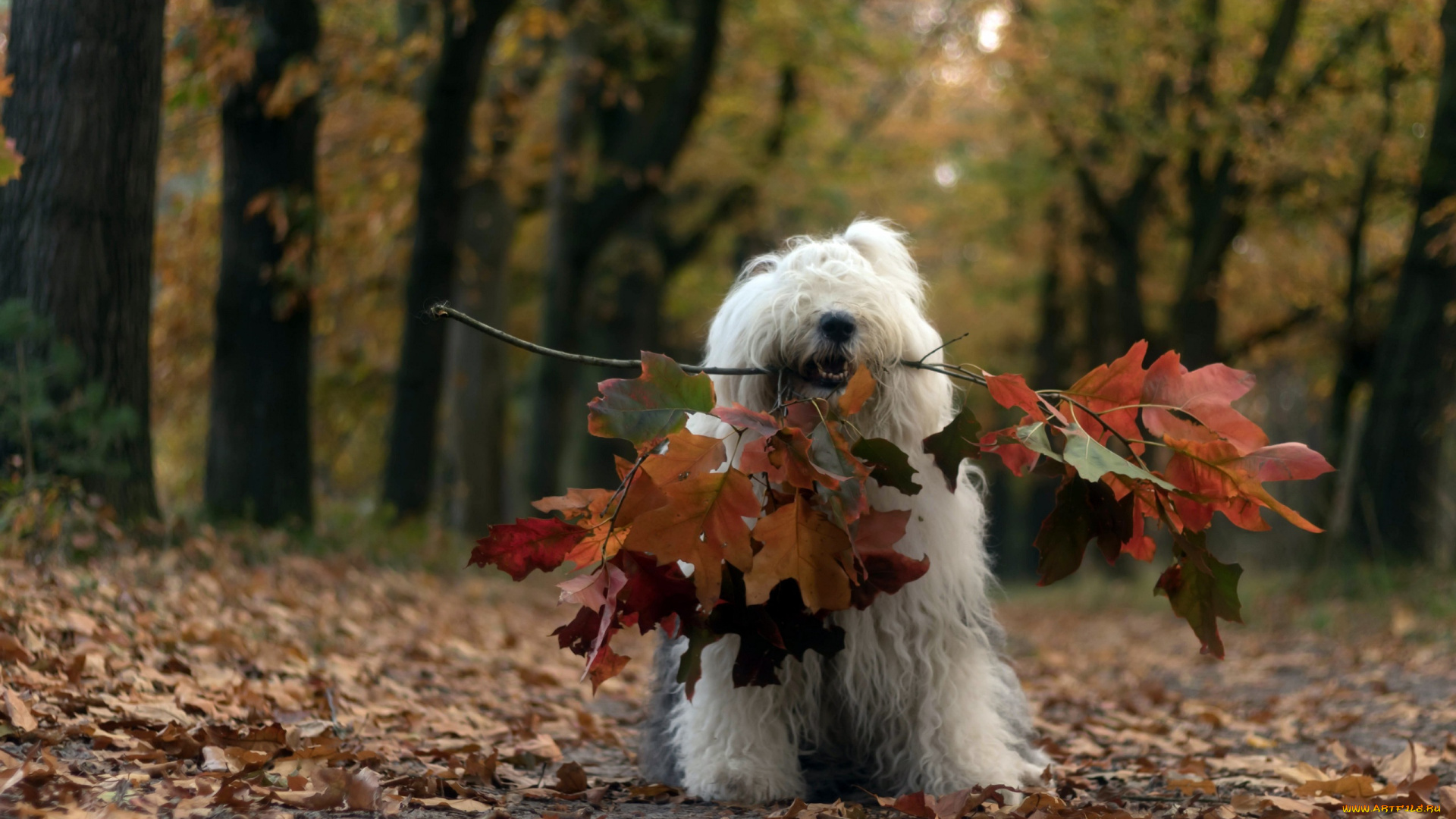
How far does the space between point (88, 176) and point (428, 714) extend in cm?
323

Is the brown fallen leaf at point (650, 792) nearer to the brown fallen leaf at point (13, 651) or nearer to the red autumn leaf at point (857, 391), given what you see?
the red autumn leaf at point (857, 391)

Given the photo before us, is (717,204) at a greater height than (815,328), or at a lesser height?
greater

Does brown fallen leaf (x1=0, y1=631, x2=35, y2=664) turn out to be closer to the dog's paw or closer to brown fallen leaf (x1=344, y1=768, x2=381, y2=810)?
brown fallen leaf (x1=344, y1=768, x2=381, y2=810)

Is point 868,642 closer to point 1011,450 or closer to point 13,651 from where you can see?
point 1011,450

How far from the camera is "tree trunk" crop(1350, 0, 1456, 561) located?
9.41 meters

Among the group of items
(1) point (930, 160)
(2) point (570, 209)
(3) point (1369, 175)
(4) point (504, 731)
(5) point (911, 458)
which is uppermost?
(1) point (930, 160)

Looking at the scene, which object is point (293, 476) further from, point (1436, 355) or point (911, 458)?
point (1436, 355)

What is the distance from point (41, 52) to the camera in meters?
5.79

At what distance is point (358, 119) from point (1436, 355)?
9478 mm

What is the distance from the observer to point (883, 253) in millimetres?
4027

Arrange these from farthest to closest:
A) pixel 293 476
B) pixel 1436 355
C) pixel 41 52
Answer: pixel 1436 355, pixel 293 476, pixel 41 52

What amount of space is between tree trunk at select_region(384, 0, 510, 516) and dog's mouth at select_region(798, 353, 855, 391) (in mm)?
6490

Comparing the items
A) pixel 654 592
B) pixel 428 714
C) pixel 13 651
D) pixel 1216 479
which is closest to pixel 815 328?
pixel 654 592

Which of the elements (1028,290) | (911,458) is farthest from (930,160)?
(911,458)
